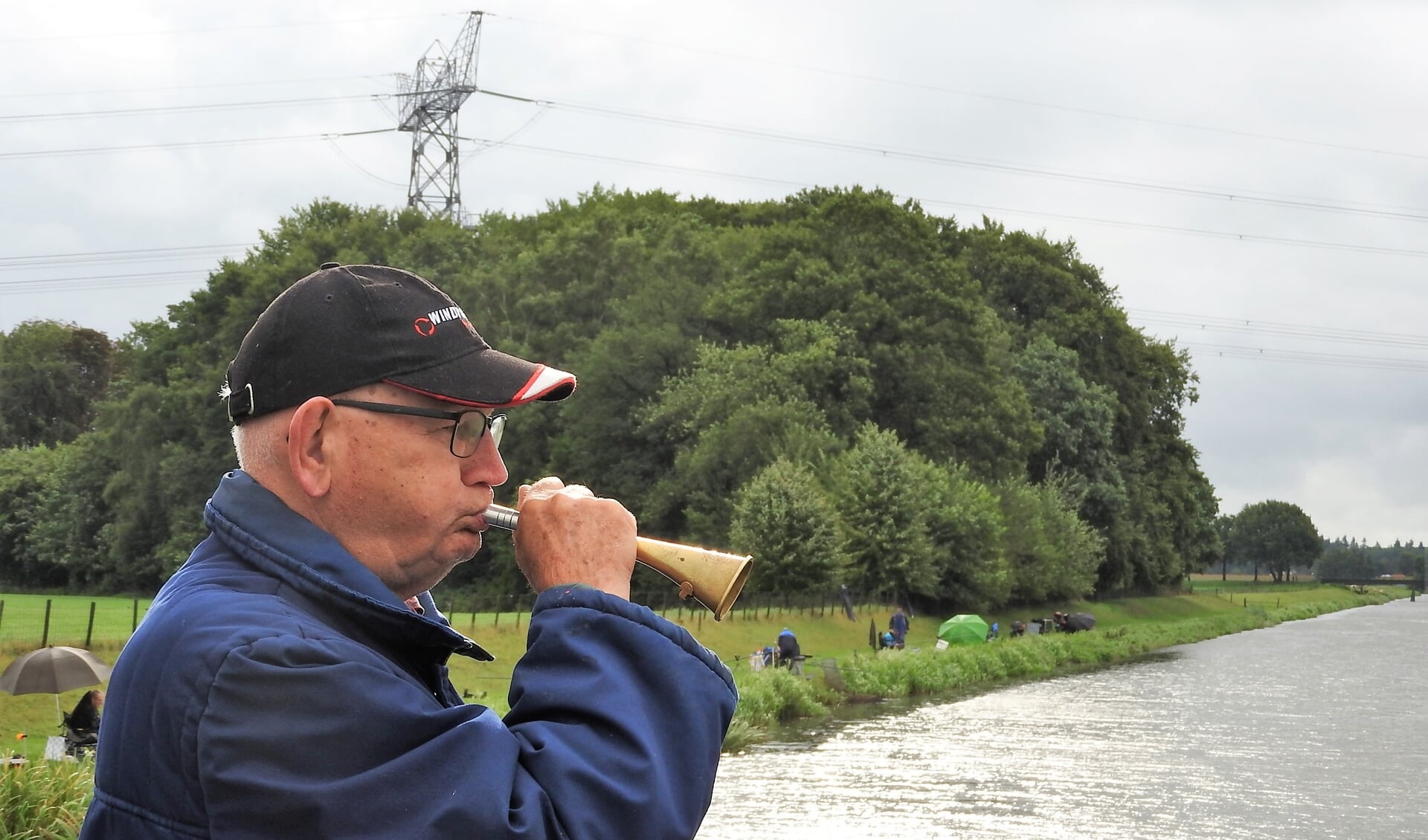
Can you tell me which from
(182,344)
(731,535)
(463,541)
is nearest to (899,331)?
(731,535)

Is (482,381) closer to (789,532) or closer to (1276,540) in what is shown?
(789,532)

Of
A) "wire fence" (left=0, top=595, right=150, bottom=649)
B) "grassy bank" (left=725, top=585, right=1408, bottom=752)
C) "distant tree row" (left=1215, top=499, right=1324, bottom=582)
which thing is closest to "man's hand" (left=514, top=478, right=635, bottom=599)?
"wire fence" (left=0, top=595, right=150, bottom=649)

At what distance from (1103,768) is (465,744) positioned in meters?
24.5

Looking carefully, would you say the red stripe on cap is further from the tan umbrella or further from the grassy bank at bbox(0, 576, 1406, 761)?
the tan umbrella

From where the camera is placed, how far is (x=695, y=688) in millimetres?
2029

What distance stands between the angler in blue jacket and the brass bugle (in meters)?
0.30

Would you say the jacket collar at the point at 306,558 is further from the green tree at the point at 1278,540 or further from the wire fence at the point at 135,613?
the green tree at the point at 1278,540

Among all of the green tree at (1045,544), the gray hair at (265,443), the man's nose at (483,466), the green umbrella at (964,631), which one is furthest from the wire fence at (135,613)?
the gray hair at (265,443)

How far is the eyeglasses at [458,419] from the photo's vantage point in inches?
83.4

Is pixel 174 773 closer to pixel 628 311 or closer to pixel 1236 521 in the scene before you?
pixel 628 311

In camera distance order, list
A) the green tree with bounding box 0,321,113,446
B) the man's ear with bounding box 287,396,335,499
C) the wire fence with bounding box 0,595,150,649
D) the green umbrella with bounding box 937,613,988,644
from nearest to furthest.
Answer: the man's ear with bounding box 287,396,335,499, the wire fence with bounding box 0,595,150,649, the green umbrella with bounding box 937,613,988,644, the green tree with bounding box 0,321,113,446

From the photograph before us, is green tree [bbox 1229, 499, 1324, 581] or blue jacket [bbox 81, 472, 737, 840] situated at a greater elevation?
green tree [bbox 1229, 499, 1324, 581]

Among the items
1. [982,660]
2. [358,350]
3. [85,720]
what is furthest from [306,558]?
[982,660]

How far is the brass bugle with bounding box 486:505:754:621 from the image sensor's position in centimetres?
251
